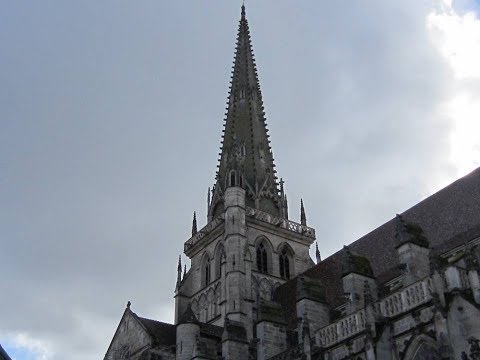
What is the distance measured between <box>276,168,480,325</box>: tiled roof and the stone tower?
3.84 meters

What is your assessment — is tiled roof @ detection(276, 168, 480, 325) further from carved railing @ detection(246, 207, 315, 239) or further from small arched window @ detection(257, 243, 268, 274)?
carved railing @ detection(246, 207, 315, 239)

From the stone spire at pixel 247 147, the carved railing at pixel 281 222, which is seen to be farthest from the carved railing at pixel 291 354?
the stone spire at pixel 247 147

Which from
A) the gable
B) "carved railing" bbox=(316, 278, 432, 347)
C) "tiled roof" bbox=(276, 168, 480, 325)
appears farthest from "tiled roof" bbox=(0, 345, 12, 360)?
"tiled roof" bbox=(276, 168, 480, 325)

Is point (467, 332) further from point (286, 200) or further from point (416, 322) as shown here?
point (286, 200)

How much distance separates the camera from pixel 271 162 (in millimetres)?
34906

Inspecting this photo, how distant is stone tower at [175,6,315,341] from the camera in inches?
1096

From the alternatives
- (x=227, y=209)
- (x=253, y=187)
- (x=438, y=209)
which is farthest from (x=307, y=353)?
(x=253, y=187)

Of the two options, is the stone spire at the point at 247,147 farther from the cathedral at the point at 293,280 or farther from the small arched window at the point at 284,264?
the small arched window at the point at 284,264

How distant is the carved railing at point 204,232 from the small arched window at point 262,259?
2343 mm

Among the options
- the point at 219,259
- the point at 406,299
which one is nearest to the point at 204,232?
the point at 219,259

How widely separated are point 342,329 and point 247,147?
64.9 feet

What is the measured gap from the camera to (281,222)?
31734 millimetres

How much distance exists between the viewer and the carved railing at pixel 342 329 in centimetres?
1521

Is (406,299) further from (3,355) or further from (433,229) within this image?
(3,355)
